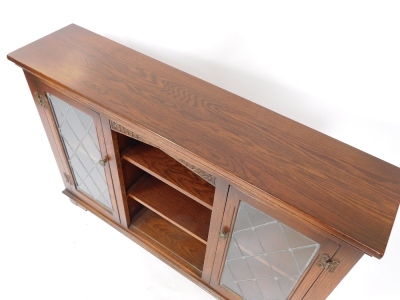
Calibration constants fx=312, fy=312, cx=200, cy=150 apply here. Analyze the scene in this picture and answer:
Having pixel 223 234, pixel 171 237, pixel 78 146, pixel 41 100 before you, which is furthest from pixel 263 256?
pixel 41 100

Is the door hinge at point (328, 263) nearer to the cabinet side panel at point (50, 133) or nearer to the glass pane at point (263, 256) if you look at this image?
the glass pane at point (263, 256)

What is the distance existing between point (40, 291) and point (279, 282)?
969 millimetres

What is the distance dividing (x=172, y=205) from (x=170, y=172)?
0.76 feet

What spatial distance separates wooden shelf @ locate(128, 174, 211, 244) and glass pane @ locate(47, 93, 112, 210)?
0.48 ft

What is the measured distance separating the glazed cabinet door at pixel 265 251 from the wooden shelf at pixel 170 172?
118 mm

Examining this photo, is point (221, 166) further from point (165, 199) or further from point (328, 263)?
point (165, 199)

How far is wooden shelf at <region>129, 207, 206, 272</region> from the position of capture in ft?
4.20

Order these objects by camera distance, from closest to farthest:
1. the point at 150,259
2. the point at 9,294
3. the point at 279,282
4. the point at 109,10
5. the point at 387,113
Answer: the point at 387,113 < the point at 279,282 < the point at 109,10 < the point at 9,294 < the point at 150,259

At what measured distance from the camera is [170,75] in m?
0.96

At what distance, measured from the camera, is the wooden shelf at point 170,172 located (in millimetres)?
968

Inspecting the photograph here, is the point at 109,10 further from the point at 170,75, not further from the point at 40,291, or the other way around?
the point at 40,291

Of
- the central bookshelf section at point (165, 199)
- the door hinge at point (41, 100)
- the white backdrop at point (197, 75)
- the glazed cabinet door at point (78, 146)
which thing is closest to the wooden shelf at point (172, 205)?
the central bookshelf section at point (165, 199)

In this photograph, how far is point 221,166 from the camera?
74 centimetres

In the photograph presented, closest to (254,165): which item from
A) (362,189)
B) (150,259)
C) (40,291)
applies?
(362,189)
